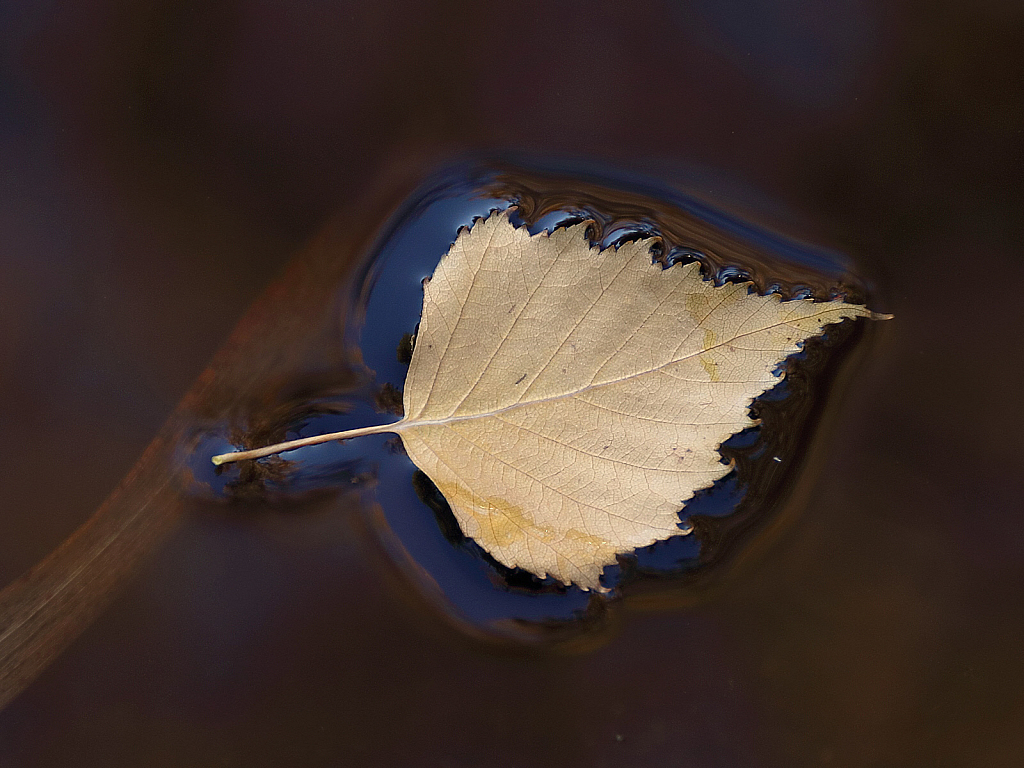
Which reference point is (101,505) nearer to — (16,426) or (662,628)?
(16,426)

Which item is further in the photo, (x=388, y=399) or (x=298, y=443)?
(x=388, y=399)

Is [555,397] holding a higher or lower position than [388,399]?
higher

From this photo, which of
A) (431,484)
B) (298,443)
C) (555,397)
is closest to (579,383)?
(555,397)

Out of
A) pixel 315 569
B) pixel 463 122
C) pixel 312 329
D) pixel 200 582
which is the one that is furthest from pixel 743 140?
pixel 200 582

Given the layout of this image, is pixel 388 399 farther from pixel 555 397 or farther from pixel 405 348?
pixel 555 397

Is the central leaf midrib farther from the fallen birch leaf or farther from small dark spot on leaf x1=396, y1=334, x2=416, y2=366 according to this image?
small dark spot on leaf x1=396, y1=334, x2=416, y2=366

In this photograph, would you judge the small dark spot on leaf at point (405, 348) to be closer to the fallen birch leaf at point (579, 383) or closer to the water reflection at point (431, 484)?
the water reflection at point (431, 484)

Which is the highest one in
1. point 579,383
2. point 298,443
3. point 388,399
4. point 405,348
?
point 579,383
